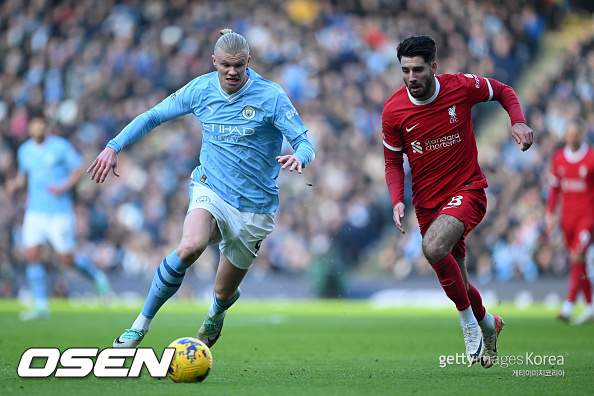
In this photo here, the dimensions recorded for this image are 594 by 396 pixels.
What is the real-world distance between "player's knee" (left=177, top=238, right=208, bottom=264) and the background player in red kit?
7733 millimetres

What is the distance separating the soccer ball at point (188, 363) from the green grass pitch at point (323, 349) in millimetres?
76

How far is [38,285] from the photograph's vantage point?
13.5 m

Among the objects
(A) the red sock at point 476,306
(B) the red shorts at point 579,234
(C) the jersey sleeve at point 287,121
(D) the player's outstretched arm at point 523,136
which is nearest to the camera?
(D) the player's outstretched arm at point 523,136

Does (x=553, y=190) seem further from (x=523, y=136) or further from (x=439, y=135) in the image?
(x=523, y=136)

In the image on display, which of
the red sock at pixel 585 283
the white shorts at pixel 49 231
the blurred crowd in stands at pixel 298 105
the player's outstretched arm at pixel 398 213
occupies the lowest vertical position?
the player's outstretched arm at pixel 398 213

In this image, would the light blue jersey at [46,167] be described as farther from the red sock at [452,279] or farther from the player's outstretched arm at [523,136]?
the player's outstretched arm at [523,136]

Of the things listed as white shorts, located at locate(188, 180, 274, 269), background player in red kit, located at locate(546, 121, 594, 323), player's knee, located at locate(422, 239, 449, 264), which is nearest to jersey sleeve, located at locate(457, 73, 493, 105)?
player's knee, located at locate(422, 239, 449, 264)

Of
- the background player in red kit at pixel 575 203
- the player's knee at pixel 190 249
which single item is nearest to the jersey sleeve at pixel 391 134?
the player's knee at pixel 190 249

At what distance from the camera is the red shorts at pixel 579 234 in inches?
509

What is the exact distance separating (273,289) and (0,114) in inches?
374

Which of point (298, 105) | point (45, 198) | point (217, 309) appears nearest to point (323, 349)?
point (217, 309)

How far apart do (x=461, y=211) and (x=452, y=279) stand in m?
0.56

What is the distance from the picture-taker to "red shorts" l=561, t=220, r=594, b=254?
12.9 meters

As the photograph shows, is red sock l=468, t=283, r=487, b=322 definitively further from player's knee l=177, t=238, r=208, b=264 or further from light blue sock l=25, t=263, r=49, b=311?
light blue sock l=25, t=263, r=49, b=311
